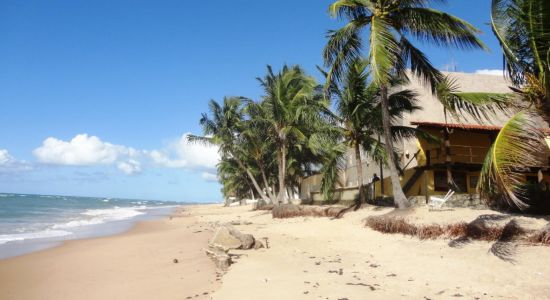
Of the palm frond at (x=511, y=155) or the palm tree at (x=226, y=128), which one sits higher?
the palm tree at (x=226, y=128)

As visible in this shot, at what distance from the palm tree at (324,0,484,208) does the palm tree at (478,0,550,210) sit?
319 cm

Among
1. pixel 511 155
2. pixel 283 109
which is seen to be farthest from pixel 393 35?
pixel 283 109

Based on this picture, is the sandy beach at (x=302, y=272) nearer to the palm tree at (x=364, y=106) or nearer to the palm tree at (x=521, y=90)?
the palm tree at (x=521, y=90)

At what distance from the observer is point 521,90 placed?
8.80 m

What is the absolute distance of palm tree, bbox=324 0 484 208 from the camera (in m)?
12.7

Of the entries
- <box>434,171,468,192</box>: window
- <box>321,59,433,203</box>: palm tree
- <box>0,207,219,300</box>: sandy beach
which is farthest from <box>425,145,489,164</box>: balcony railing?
<box>0,207,219,300</box>: sandy beach

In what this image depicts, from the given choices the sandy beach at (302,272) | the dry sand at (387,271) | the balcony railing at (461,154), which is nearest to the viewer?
the dry sand at (387,271)

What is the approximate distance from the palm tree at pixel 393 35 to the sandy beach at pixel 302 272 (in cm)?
449

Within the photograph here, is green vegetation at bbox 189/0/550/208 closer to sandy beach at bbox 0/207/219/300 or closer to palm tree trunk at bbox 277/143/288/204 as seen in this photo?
palm tree trunk at bbox 277/143/288/204

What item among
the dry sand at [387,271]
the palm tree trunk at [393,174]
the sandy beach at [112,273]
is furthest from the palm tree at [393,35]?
the sandy beach at [112,273]

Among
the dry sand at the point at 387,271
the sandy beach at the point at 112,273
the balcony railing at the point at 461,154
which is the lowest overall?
the sandy beach at the point at 112,273

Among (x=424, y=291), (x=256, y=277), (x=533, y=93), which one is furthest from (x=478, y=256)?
(x=256, y=277)

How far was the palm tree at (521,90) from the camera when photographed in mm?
6695

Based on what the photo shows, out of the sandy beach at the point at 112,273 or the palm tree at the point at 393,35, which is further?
the palm tree at the point at 393,35
